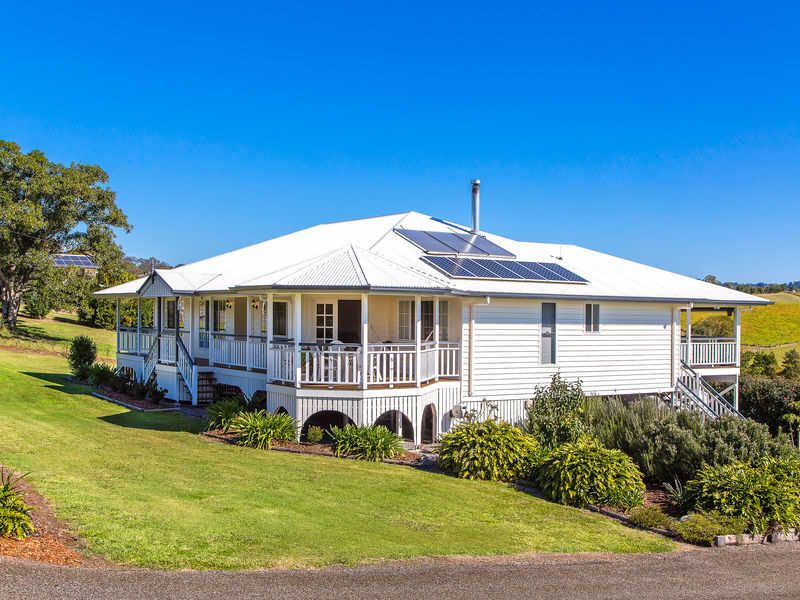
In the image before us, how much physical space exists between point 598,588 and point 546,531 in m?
2.58

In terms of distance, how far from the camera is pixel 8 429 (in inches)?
635

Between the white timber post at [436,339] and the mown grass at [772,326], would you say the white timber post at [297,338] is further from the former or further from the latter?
the mown grass at [772,326]

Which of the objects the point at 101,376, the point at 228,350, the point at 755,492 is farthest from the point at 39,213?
the point at 755,492

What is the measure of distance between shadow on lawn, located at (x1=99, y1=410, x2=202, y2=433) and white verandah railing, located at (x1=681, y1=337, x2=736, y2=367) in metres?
15.7

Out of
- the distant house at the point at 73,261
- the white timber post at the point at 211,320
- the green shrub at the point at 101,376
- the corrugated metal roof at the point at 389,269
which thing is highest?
the distant house at the point at 73,261

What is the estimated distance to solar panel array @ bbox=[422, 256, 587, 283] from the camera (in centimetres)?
2020

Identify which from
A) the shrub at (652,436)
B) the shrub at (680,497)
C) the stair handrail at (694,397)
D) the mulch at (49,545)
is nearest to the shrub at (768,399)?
the stair handrail at (694,397)

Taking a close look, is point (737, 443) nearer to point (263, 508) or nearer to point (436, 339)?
point (436, 339)

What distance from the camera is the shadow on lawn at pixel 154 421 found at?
741 inches

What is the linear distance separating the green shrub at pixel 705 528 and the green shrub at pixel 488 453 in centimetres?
359

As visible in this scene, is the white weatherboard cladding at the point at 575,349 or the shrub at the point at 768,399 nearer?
the white weatherboard cladding at the point at 575,349

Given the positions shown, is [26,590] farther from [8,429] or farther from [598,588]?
[8,429]

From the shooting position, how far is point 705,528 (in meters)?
11.4

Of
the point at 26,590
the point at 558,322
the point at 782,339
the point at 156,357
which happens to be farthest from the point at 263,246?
the point at 782,339
